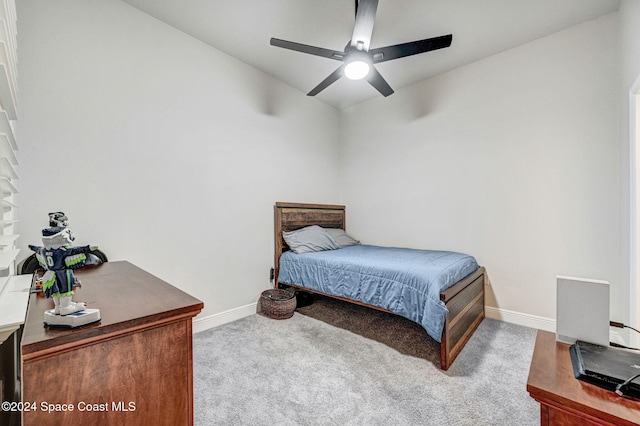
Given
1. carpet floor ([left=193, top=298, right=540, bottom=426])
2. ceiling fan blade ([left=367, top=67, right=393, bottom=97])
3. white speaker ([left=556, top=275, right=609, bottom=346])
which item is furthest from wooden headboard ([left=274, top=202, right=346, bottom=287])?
white speaker ([left=556, top=275, right=609, bottom=346])

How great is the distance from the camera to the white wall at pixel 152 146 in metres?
1.75

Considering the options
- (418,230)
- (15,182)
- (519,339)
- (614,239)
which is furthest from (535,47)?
(15,182)

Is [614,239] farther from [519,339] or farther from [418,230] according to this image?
[418,230]

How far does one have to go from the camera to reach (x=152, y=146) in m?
2.21

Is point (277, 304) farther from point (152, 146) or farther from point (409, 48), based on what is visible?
point (409, 48)

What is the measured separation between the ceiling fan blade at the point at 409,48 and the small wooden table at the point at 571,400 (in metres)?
1.96

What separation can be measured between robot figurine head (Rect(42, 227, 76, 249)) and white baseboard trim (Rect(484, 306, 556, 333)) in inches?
131

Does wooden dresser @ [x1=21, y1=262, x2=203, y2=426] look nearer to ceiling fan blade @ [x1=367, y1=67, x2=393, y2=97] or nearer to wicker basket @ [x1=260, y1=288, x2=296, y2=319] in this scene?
wicker basket @ [x1=260, y1=288, x2=296, y2=319]

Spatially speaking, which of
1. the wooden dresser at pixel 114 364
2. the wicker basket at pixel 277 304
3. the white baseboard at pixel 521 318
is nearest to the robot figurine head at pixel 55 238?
the wooden dresser at pixel 114 364

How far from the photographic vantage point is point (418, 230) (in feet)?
10.8

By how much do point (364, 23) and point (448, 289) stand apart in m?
1.90

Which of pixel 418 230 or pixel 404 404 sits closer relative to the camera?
pixel 404 404

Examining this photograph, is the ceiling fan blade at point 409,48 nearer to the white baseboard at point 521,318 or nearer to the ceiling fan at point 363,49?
the ceiling fan at point 363,49

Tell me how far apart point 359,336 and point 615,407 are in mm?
1851
